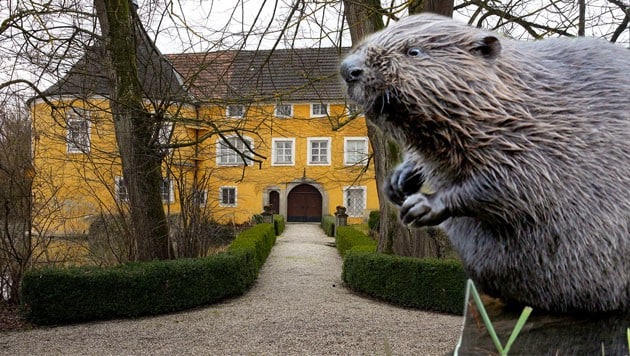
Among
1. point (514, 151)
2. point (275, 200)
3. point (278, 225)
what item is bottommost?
point (278, 225)

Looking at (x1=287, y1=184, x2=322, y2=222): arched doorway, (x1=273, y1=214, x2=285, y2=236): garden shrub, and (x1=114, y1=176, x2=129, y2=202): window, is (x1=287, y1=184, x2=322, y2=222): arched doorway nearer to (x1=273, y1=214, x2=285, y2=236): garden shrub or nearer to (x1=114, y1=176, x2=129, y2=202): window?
(x1=273, y1=214, x2=285, y2=236): garden shrub

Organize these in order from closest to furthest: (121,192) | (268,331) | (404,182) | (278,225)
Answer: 1. (404,182)
2. (268,331)
3. (121,192)
4. (278,225)

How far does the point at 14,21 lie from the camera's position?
23.8ft

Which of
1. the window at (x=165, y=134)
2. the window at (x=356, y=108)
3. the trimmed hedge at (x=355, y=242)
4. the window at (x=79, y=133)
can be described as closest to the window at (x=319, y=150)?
the trimmed hedge at (x=355, y=242)

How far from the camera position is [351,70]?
3.77ft

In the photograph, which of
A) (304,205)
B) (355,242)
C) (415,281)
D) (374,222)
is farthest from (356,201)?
(415,281)

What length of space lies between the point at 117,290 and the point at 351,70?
25.4ft

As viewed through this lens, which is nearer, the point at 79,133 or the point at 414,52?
the point at 414,52

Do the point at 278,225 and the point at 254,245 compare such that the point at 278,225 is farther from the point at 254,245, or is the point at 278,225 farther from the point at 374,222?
the point at 254,245

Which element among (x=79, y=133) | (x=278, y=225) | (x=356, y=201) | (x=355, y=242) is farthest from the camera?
(x=356, y=201)

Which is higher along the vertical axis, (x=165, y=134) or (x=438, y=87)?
(x=165, y=134)

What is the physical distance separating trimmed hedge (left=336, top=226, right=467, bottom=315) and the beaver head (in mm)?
7112

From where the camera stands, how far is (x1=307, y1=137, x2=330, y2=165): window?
2641cm


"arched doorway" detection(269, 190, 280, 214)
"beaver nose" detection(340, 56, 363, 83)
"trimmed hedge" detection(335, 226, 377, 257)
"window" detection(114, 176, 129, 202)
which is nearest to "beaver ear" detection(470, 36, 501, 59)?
"beaver nose" detection(340, 56, 363, 83)
